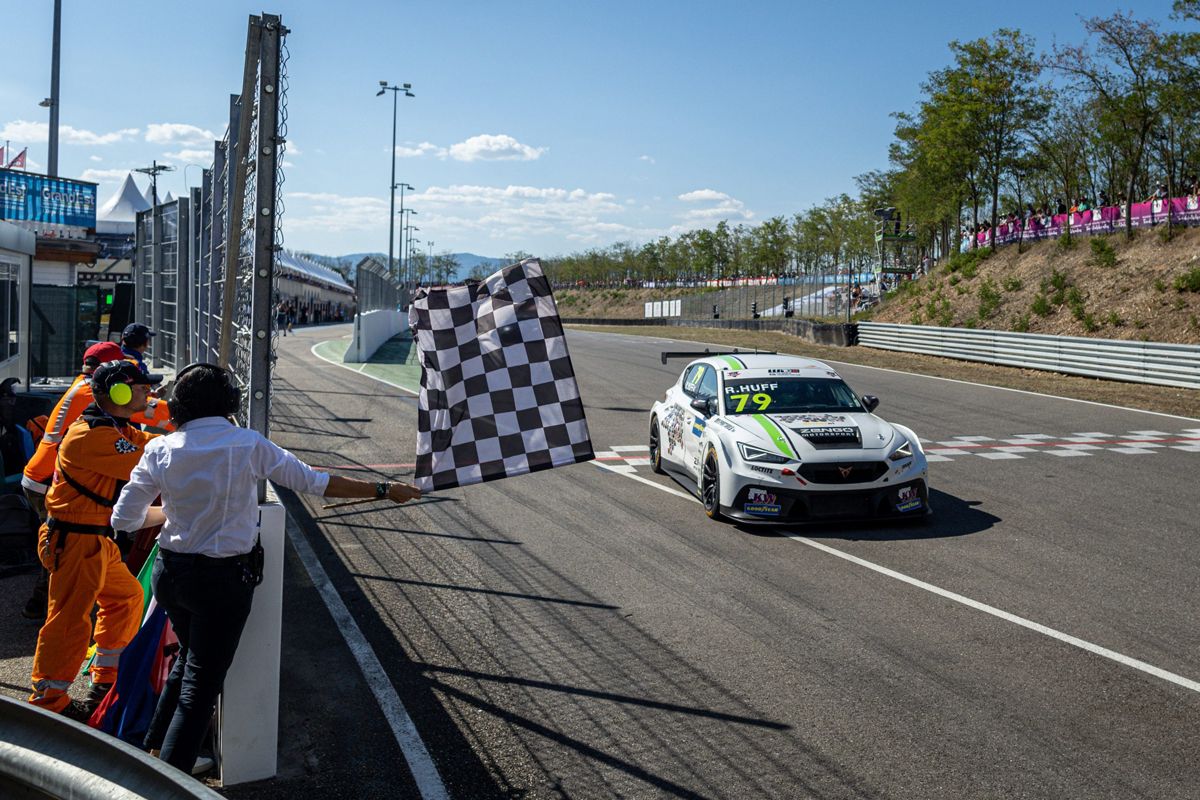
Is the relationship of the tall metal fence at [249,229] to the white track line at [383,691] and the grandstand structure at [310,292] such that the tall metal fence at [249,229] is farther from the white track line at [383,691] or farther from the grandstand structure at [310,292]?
the grandstand structure at [310,292]

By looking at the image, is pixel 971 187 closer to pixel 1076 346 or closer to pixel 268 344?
pixel 1076 346

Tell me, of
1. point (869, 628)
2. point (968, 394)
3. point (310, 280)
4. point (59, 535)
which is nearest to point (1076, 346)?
point (968, 394)

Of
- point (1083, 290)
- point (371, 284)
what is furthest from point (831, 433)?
point (1083, 290)

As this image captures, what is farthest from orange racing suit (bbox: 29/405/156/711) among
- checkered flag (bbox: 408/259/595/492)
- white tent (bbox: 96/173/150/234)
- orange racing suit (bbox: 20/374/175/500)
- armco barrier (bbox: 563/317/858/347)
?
white tent (bbox: 96/173/150/234)

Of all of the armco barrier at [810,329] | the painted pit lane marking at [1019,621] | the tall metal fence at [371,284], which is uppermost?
the tall metal fence at [371,284]

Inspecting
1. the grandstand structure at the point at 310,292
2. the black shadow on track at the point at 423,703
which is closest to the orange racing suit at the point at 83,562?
the black shadow on track at the point at 423,703

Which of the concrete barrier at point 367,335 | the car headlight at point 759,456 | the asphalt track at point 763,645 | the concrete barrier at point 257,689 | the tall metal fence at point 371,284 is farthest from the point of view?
the tall metal fence at point 371,284

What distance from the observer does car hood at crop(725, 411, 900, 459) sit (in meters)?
8.93

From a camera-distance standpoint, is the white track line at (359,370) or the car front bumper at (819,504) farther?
the white track line at (359,370)

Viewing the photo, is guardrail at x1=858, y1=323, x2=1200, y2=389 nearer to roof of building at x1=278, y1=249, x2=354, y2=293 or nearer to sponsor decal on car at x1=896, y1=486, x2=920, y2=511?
sponsor decal on car at x1=896, y1=486, x2=920, y2=511

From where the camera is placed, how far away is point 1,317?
10.3 metres

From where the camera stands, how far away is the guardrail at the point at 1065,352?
21.5m

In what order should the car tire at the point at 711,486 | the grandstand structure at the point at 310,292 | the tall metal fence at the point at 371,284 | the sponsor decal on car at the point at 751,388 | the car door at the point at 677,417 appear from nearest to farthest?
the car tire at the point at 711,486
the sponsor decal on car at the point at 751,388
the car door at the point at 677,417
the tall metal fence at the point at 371,284
the grandstand structure at the point at 310,292

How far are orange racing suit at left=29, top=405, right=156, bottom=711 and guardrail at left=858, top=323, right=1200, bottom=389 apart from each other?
2200cm
